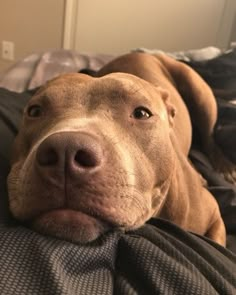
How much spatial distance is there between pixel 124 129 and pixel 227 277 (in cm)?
53

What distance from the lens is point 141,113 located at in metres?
1.50

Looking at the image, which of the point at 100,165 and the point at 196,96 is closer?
the point at 100,165

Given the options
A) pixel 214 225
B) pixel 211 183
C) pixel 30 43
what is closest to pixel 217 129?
pixel 211 183

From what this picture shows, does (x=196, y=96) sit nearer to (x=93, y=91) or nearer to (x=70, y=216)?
(x=93, y=91)

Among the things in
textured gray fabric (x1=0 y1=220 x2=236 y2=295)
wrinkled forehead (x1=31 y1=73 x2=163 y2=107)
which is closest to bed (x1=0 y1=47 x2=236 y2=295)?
textured gray fabric (x1=0 y1=220 x2=236 y2=295)

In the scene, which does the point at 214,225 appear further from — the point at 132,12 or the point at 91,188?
the point at 132,12

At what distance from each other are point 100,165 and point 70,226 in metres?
0.16

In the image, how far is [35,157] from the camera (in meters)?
1.09

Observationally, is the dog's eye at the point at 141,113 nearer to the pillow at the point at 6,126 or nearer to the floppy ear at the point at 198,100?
the pillow at the point at 6,126

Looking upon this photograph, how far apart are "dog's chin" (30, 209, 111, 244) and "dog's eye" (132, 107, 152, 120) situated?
Result: 0.50 metres

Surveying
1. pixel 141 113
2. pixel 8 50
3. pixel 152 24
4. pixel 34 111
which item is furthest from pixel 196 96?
Answer: pixel 8 50

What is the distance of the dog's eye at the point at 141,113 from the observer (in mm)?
1479

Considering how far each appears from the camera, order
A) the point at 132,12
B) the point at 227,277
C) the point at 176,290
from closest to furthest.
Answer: the point at 176,290, the point at 227,277, the point at 132,12

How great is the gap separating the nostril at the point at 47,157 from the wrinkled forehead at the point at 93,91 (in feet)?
1.33
